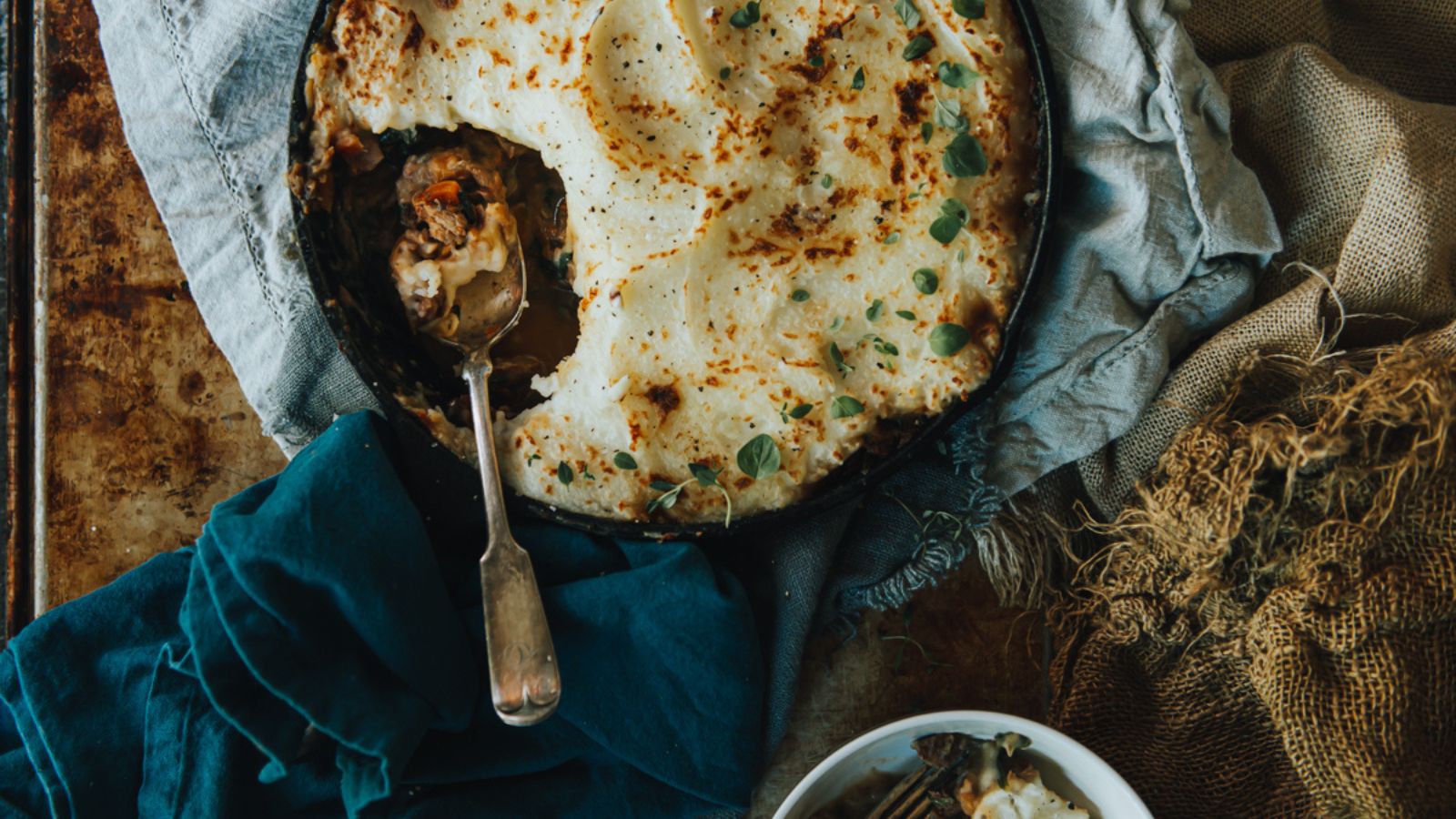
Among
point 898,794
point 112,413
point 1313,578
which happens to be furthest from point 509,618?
point 1313,578

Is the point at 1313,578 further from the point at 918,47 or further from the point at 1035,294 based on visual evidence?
the point at 918,47

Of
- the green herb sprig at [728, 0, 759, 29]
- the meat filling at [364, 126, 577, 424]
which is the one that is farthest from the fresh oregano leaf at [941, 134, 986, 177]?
the meat filling at [364, 126, 577, 424]

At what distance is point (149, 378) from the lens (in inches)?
77.1

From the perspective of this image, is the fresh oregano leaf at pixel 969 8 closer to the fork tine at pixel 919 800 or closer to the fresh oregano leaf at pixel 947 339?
the fresh oregano leaf at pixel 947 339

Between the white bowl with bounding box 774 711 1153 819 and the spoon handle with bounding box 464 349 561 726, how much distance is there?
1.30 ft

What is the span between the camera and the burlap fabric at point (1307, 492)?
5.32ft

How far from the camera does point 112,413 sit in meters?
1.96

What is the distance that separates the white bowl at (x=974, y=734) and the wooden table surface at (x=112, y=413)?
7.5 inches

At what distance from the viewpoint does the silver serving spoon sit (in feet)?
5.28

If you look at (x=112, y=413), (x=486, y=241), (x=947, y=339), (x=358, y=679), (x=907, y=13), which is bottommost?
(x=358, y=679)

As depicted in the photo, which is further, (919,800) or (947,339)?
(919,800)

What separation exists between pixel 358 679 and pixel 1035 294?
3.75 feet

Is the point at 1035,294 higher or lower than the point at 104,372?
higher

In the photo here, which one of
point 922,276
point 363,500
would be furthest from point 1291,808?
point 363,500
